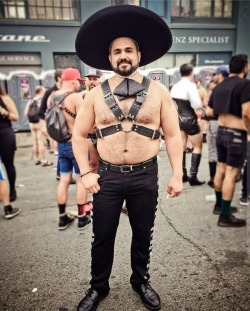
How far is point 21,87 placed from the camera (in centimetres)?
1227

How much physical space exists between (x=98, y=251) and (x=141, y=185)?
66 cm

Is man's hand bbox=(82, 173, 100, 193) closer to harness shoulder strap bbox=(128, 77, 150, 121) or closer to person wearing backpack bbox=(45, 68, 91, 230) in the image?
harness shoulder strap bbox=(128, 77, 150, 121)

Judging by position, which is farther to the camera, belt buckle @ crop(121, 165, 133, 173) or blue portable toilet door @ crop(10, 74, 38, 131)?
blue portable toilet door @ crop(10, 74, 38, 131)

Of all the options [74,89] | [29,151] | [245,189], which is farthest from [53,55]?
[245,189]

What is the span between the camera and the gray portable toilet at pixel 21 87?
12.0m

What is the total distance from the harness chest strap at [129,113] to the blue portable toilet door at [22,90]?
11.3 metres

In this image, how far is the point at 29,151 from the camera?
9.50 metres

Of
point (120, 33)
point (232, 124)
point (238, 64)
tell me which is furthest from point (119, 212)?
point (238, 64)

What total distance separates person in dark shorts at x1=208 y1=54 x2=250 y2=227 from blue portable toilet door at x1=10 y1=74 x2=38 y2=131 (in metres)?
10.4

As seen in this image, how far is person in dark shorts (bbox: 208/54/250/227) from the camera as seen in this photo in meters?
3.29

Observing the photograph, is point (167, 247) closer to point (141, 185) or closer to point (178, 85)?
point (141, 185)

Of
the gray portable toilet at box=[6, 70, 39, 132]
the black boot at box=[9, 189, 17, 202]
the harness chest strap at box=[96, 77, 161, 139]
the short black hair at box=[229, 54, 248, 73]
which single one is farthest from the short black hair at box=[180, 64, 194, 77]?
the gray portable toilet at box=[6, 70, 39, 132]

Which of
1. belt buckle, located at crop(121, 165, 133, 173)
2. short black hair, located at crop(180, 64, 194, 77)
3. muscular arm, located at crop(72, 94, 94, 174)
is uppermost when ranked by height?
short black hair, located at crop(180, 64, 194, 77)

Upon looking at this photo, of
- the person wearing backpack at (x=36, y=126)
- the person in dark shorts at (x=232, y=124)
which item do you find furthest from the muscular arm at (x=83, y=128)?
the person wearing backpack at (x=36, y=126)
